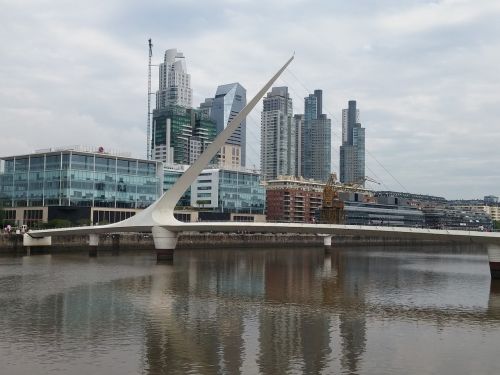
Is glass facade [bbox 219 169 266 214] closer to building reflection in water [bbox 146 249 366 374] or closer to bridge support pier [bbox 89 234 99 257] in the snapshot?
bridge support pier [bbox 89 234 99 257]

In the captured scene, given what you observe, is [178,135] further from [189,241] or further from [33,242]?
[33,242]

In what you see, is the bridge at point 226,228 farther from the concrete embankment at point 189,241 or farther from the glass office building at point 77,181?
the glass office building at point 77,181

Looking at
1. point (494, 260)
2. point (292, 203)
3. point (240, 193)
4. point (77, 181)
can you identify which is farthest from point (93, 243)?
point (292, 203)

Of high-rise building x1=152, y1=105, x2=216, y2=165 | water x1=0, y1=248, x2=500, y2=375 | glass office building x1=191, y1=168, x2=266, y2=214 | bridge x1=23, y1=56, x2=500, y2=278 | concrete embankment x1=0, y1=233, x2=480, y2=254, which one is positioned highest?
high-rise building x1=152, y1=105, x2=216, y2=165

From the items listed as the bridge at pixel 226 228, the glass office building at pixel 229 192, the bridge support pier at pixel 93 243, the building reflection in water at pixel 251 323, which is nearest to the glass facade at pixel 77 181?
the glass office building at pixel 229 192

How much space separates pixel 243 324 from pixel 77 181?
6042cm

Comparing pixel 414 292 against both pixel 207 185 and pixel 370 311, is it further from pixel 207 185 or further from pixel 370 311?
pixel 207 185

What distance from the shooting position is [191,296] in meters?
27.2

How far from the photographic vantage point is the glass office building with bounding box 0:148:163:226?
250 feet

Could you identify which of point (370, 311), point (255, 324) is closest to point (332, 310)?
point (370, 311)

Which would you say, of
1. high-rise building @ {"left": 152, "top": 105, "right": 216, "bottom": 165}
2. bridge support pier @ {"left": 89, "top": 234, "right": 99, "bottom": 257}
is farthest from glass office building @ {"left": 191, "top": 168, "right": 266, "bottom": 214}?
high-rise building @ {"left": 152, "top": 105, "right": 216, "bottom": 165}

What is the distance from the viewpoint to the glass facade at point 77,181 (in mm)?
76188

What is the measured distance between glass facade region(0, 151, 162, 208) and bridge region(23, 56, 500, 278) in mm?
21616

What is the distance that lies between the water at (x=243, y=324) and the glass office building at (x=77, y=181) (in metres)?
41.0
